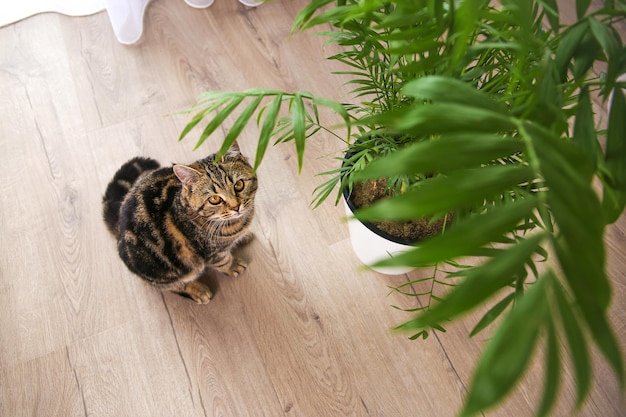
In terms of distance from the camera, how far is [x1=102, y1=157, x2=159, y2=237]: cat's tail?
1.23m

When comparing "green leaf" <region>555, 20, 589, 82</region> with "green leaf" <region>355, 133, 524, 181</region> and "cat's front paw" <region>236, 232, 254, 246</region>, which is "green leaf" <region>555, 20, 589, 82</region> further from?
"cat's front paw" <region>236, 232, 254, 246</region>

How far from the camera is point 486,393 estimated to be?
1.19 ft

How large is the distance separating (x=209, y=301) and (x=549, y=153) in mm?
1067

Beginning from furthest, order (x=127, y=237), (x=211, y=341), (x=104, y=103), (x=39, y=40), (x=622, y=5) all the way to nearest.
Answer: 1. (x=39, y=40)
2. (x=104, y=103)
3. (x=211, y=341)
4. (x=127, y=237)
5. (x=622, y=5)

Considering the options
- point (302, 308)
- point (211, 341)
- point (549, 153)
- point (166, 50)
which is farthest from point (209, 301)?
point (549, 153)

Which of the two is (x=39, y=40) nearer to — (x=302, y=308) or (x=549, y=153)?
(x=302, y=308)

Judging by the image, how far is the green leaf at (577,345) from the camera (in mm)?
371

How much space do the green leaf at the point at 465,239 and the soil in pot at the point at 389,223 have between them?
617mm

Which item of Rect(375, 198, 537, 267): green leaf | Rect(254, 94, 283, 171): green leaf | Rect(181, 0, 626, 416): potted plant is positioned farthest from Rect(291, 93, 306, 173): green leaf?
Rect(375, 198, 537, 267): green leaf

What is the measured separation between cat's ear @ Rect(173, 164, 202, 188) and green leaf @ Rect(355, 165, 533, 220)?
0.65 metres

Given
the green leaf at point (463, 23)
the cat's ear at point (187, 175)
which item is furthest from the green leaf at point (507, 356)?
the cat's ear at point (187, 175)

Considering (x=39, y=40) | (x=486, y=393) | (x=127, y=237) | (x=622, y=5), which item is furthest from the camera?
(x=39, y=40)

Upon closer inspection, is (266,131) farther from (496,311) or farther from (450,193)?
(496,311)

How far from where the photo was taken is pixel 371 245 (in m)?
1.16
